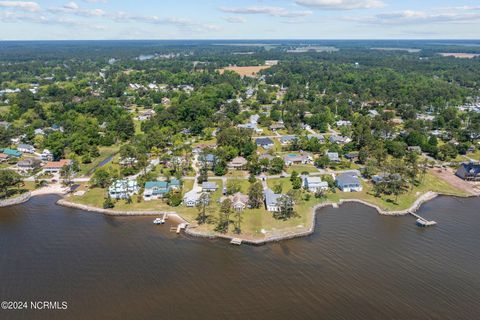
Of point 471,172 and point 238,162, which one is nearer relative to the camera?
point 471,172

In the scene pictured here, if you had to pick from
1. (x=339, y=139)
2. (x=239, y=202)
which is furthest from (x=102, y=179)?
(x=339, y=139)

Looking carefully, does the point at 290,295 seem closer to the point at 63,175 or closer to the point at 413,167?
the point at 413,167

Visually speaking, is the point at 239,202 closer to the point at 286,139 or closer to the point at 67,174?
the point at 67,174

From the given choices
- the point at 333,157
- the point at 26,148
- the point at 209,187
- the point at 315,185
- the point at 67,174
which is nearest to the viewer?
the point at 209,187

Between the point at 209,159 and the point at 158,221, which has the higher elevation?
the point at 209,159

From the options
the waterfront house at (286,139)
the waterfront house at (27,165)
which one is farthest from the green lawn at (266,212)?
the waterfront house at (286,139)

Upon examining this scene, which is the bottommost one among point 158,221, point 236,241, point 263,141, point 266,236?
point 236,241

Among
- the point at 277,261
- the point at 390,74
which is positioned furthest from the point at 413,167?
the point at 390,74
